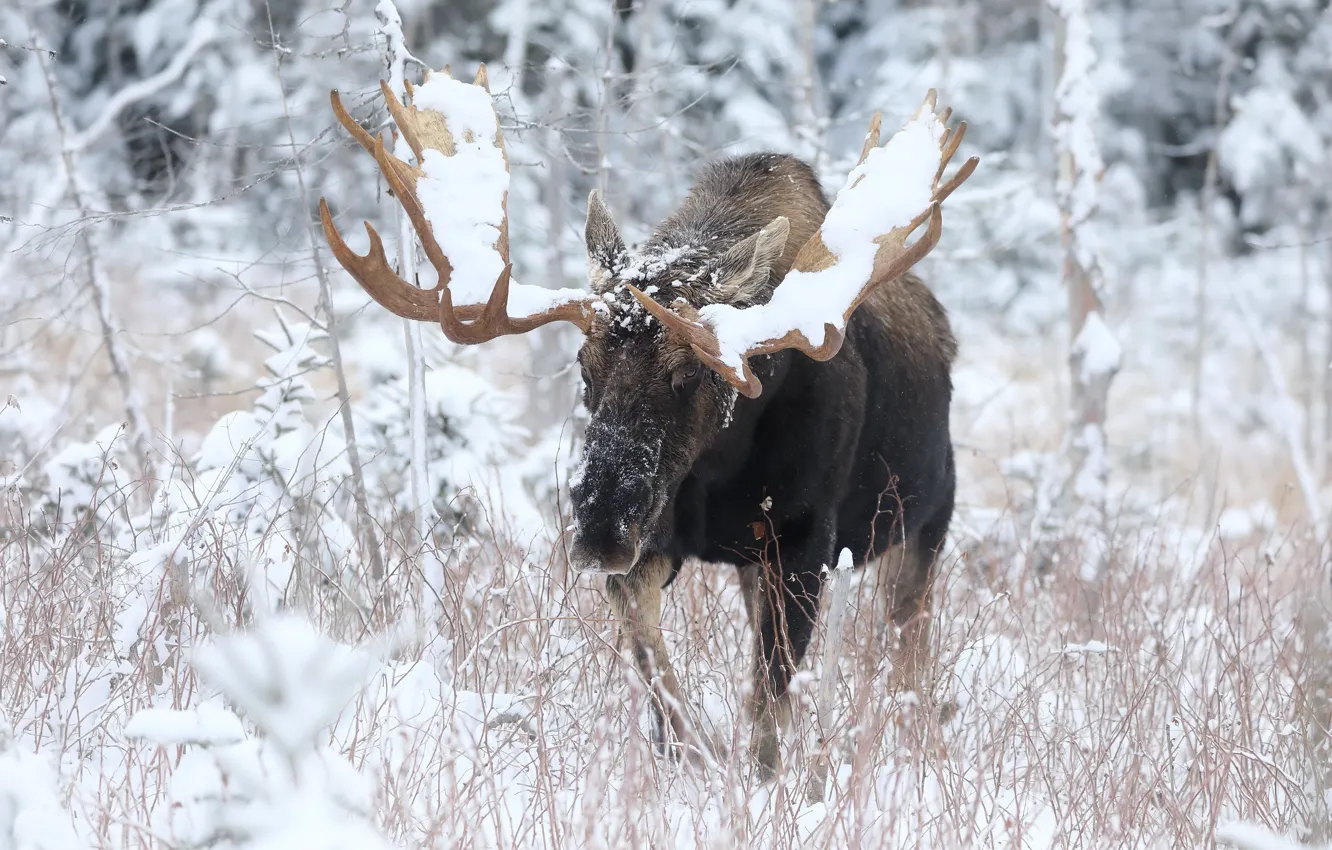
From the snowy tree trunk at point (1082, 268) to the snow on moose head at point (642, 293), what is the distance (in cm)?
411

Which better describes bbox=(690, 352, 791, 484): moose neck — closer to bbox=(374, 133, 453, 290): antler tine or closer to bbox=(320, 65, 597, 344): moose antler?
bbox=(320, 65, 597, 344): moose antler

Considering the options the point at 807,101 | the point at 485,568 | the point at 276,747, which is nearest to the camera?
the point at 276,747

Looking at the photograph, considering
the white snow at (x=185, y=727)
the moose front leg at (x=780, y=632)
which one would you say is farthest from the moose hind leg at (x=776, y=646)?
the white snow at (x=185, y=727)

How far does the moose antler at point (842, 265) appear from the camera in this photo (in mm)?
4016

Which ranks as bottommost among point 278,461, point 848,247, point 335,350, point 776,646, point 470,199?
point 776,646

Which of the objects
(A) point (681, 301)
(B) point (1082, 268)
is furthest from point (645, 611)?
(B) point (1082, 268)

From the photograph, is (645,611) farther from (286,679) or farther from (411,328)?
(286,679)

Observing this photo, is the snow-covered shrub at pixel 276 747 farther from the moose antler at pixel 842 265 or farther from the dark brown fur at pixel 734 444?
the moose antler at pixel 842 265

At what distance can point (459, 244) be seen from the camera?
4227mm

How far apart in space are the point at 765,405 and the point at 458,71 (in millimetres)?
19276

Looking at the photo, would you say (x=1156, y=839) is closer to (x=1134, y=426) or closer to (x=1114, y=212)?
(x=1134, y=426)

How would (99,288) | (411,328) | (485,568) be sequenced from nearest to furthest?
(411,328) → (485,568) → (99,288)

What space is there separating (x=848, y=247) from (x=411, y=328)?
6.87 ft

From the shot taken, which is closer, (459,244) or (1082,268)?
(459,244)
